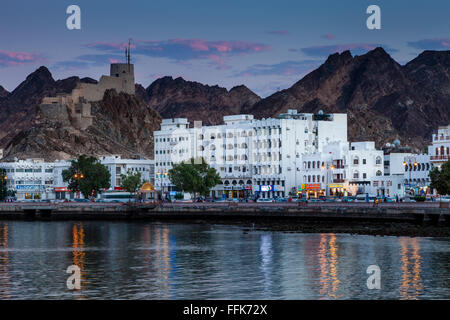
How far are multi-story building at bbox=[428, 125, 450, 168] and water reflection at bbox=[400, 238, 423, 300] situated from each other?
→ 207 feet

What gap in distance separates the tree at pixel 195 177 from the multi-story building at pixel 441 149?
44921 mm

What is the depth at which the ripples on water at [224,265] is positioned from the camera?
184 ft

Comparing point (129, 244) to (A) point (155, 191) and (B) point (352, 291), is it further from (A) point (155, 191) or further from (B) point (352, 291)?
(A) point (155, 191)

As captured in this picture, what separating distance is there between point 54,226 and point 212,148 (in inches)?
2647

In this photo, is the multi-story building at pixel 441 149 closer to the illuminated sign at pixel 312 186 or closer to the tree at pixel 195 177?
the illuminated sign at pixel 312 186

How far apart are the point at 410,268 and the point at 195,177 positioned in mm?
108345

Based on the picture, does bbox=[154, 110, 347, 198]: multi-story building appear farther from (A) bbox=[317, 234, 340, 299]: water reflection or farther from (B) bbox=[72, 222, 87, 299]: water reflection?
(A) bbox=[317, 234, 340, 299]: water reflection

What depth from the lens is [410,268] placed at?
66688 millimetres

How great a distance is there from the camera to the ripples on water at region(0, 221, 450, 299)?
184 feet

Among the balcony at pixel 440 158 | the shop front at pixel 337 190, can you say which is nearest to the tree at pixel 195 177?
the shop front at pixel 337 190

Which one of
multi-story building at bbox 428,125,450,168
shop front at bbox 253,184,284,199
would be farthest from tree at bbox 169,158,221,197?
multi-story building at bbox 428,125,450,168

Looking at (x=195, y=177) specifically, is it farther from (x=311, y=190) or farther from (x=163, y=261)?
(x=163, y=261)

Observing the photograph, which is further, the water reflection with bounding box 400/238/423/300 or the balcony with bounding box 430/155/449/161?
the balcony with bounding box 430/155/449/161
